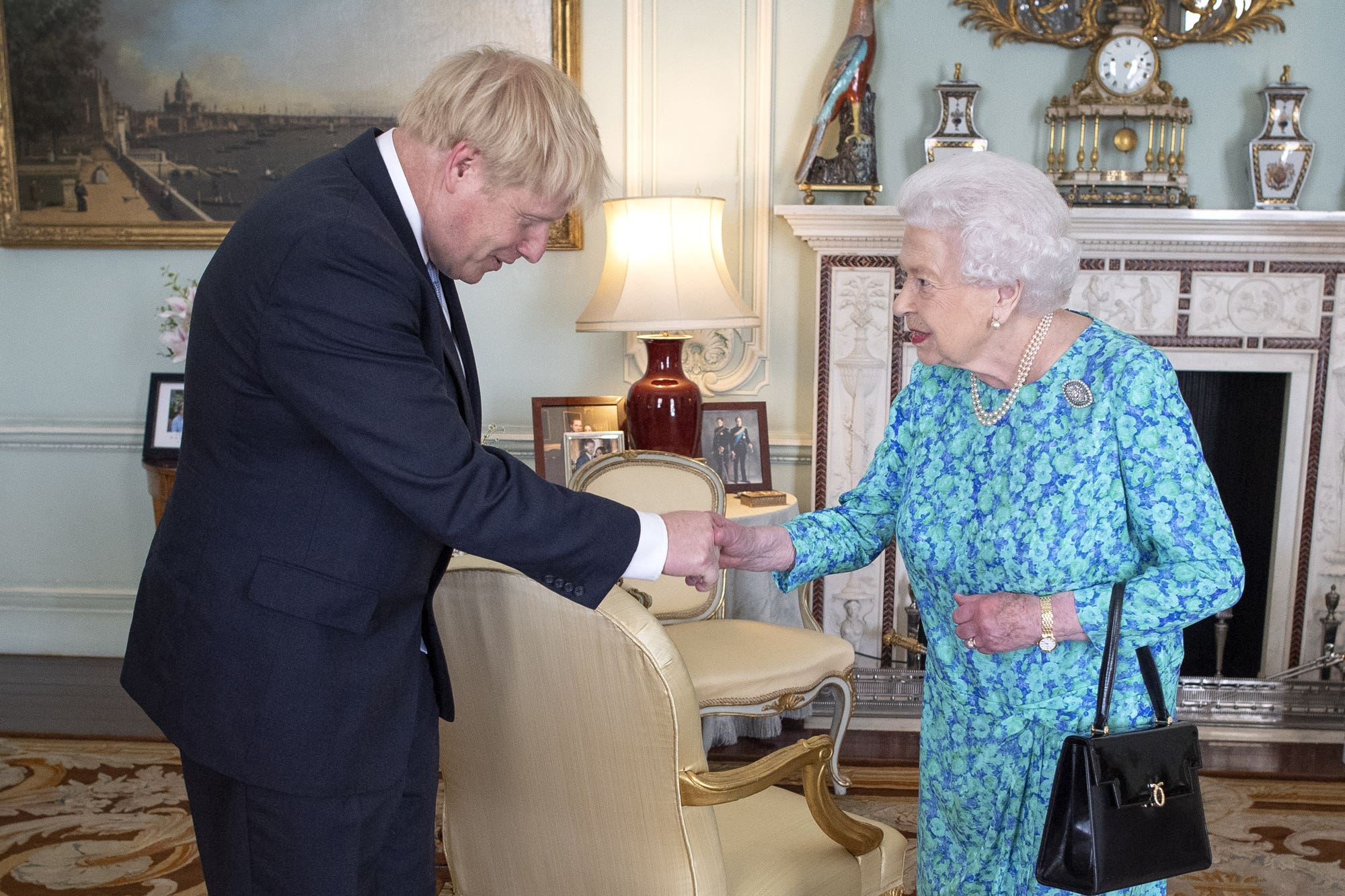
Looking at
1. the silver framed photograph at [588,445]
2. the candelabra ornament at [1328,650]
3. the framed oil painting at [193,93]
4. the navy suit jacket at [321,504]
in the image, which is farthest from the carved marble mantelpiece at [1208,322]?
the navy suit jacket at [321,504]

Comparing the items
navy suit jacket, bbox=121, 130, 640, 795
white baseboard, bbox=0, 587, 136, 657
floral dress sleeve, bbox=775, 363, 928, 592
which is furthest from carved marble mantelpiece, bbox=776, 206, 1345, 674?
white baseboard, bbox=0, 587, 136, 657

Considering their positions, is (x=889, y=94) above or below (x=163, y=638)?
above

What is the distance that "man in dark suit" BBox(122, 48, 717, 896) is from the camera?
128cm

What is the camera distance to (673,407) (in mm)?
3504

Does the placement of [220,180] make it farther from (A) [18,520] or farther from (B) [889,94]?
(B) [889,94]

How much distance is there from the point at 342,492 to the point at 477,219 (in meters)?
0.39

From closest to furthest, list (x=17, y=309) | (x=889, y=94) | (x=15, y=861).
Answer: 1. (x=15, y=861)
2. (x=889, y=94)
3. (x=17, y=309)

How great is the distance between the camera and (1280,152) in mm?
3584

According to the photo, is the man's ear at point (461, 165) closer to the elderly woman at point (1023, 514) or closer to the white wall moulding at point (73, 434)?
the elderly woman at point (1023, 514)

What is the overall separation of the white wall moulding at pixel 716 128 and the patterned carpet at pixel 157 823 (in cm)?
158

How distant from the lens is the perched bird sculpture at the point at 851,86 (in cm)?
358

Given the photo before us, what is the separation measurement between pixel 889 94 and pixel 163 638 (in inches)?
125

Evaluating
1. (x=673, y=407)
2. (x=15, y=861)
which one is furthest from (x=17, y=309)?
(x=673, y=407)

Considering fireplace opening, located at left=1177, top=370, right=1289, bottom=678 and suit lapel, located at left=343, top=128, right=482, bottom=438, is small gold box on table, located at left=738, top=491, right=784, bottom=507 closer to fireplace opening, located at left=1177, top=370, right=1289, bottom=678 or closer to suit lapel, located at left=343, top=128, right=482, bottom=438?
fireplace opening, located at left=1177, top=370, right=1289, bottom=678
